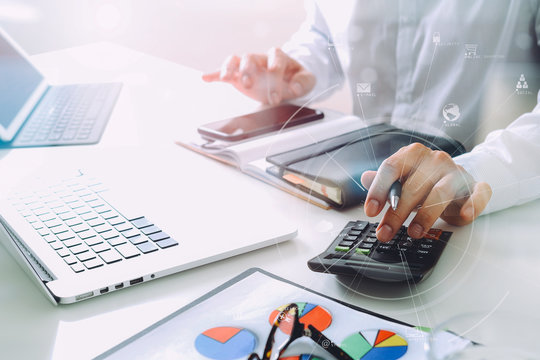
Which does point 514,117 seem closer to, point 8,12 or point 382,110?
point 382,110

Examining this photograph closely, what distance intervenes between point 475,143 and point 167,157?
0.47 meters

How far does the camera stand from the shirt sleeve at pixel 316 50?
1006 millimetres

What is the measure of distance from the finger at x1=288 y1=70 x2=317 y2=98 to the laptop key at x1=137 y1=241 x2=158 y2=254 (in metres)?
0.57

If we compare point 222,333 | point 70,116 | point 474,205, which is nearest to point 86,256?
point 222,333

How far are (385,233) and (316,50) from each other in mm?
736

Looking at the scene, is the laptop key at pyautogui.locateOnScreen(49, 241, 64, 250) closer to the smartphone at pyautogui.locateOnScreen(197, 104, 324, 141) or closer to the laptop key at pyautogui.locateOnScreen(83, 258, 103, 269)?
the laptop key at pyautogui.locateOnScreen(83, 258, 103, 269)

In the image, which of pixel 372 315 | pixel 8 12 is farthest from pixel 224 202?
pixel 8 12

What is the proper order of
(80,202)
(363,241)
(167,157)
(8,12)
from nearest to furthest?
(363,241)
(80,202)
(167,157)
(8,12)

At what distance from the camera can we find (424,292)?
45 centimetres

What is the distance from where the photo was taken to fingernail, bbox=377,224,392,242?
1.61ft

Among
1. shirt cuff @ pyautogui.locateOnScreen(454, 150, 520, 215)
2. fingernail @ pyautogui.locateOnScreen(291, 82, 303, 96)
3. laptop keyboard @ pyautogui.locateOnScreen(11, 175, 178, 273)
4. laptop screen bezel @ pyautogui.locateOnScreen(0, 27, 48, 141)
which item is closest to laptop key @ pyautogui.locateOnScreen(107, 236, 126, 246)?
laptop keyboard @ pyautogui.locateOnScreen(11, 175, 178, 273)

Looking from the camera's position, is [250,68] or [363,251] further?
[250,68]

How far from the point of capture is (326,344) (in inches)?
15.3
